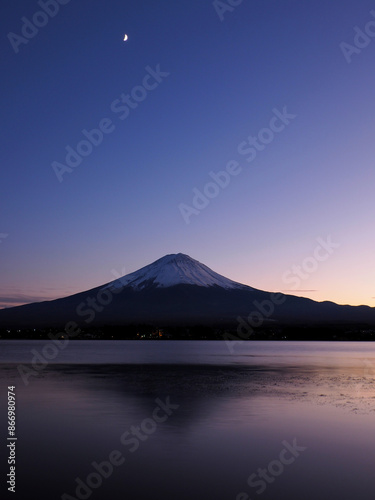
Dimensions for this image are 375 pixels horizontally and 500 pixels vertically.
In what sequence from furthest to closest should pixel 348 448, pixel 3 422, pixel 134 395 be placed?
pixel 134 395, pixel 3 422, pixel 348 448

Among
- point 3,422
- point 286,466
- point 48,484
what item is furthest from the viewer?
point 3,422

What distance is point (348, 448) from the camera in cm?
1681

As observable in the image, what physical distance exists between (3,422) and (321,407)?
521 inches

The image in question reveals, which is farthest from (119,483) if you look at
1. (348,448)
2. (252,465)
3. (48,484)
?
(348,448)

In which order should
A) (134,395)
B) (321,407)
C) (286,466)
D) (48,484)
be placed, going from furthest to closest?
(134,395) < (321,407) < (286,466) < (48,484)

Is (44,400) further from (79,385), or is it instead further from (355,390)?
(355,390)

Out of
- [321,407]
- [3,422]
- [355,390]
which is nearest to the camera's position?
[3,422]

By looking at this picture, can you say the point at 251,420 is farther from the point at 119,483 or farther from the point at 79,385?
the point at 79,385

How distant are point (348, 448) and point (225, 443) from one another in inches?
140

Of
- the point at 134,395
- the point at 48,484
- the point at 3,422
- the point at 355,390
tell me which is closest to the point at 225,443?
the point at 48,484

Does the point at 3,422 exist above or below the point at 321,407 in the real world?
above

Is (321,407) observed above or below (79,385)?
below

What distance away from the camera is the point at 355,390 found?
32.7 m

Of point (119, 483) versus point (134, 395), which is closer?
point (119, 483)
